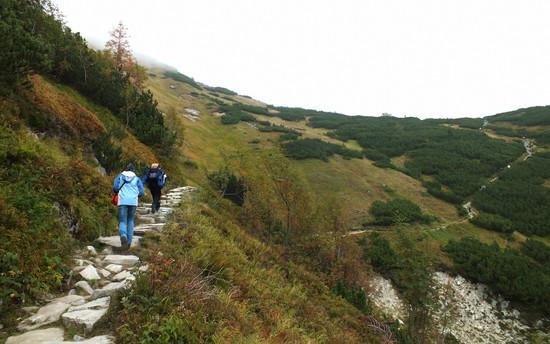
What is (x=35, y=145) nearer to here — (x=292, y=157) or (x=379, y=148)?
(x=292, y=157)

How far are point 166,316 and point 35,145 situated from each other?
7.25 metres

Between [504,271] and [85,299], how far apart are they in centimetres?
3551

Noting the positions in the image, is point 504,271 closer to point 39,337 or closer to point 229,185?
point 229,185

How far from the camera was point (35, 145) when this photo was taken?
993 centimetres

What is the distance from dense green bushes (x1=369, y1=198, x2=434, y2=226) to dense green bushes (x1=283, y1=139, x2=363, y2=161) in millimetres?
14887

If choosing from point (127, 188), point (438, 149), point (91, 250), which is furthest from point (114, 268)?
point (438, 149)

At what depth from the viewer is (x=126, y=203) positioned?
8617 mm

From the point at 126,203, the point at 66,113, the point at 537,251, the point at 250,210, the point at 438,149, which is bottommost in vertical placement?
the point at 537,251

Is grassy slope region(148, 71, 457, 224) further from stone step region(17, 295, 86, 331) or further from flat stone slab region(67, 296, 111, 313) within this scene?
flat stone slab region(67, 296, 111, 313)

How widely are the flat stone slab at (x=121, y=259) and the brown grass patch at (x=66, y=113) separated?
29.8 feet

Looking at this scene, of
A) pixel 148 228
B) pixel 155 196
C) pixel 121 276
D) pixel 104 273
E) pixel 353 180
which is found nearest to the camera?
pixel 121 276

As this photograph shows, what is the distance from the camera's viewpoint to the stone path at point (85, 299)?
495 cm

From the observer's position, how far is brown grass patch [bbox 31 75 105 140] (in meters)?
14.6

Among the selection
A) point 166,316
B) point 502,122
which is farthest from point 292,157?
point 502,122
